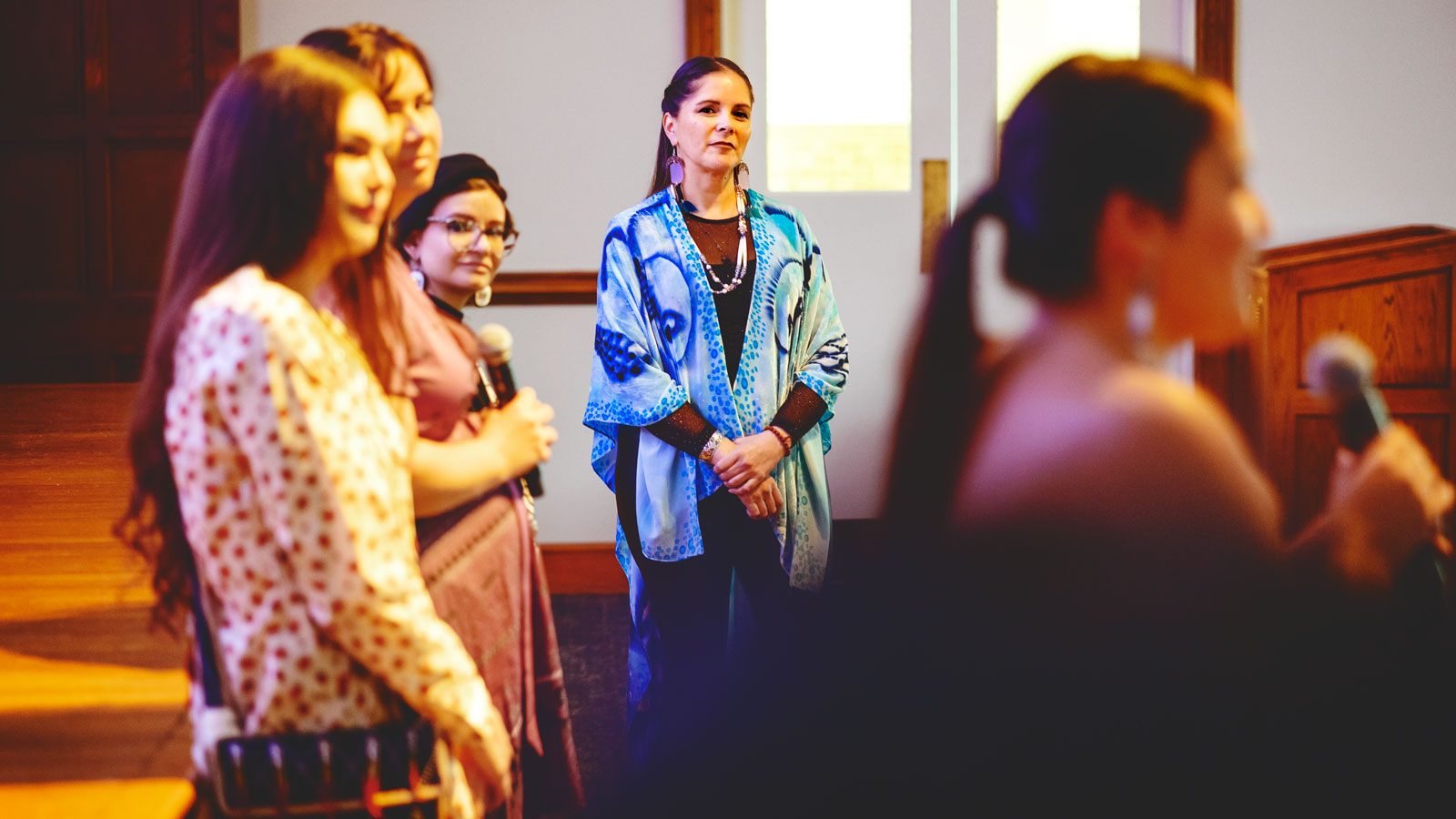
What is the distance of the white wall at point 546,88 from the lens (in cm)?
341

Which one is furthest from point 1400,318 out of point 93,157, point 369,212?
point 93,157

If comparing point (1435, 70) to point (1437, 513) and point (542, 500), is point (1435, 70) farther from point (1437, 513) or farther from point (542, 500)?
point (1437, 513)

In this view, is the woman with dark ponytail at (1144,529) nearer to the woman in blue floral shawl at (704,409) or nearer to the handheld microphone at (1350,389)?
the handheld microphone at (1350,389)

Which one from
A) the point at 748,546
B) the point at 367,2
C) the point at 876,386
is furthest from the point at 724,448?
the point at 367,2

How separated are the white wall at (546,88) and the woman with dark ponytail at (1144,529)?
2.83 metres

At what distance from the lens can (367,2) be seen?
3.43 metres

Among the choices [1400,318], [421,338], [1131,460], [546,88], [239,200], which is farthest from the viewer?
[546,88]

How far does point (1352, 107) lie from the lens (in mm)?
3471

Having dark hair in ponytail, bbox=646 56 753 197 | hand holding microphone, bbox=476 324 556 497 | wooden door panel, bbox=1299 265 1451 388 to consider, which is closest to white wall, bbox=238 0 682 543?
dark hair in ponytail, bbox=646 56 753 197

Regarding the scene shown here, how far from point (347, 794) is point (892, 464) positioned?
0.53 metres

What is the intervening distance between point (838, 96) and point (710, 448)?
1.94m

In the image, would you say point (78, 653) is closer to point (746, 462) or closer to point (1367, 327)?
point (746, 462)

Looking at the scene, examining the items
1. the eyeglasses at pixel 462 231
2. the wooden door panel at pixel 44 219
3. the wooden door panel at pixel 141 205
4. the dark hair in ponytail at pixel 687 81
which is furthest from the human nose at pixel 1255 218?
the wooden door panel at pixel 44 219

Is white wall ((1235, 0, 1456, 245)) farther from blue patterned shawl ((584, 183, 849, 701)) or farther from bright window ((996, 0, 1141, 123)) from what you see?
blue patterned shawl ((584, 183, 849, 701))
